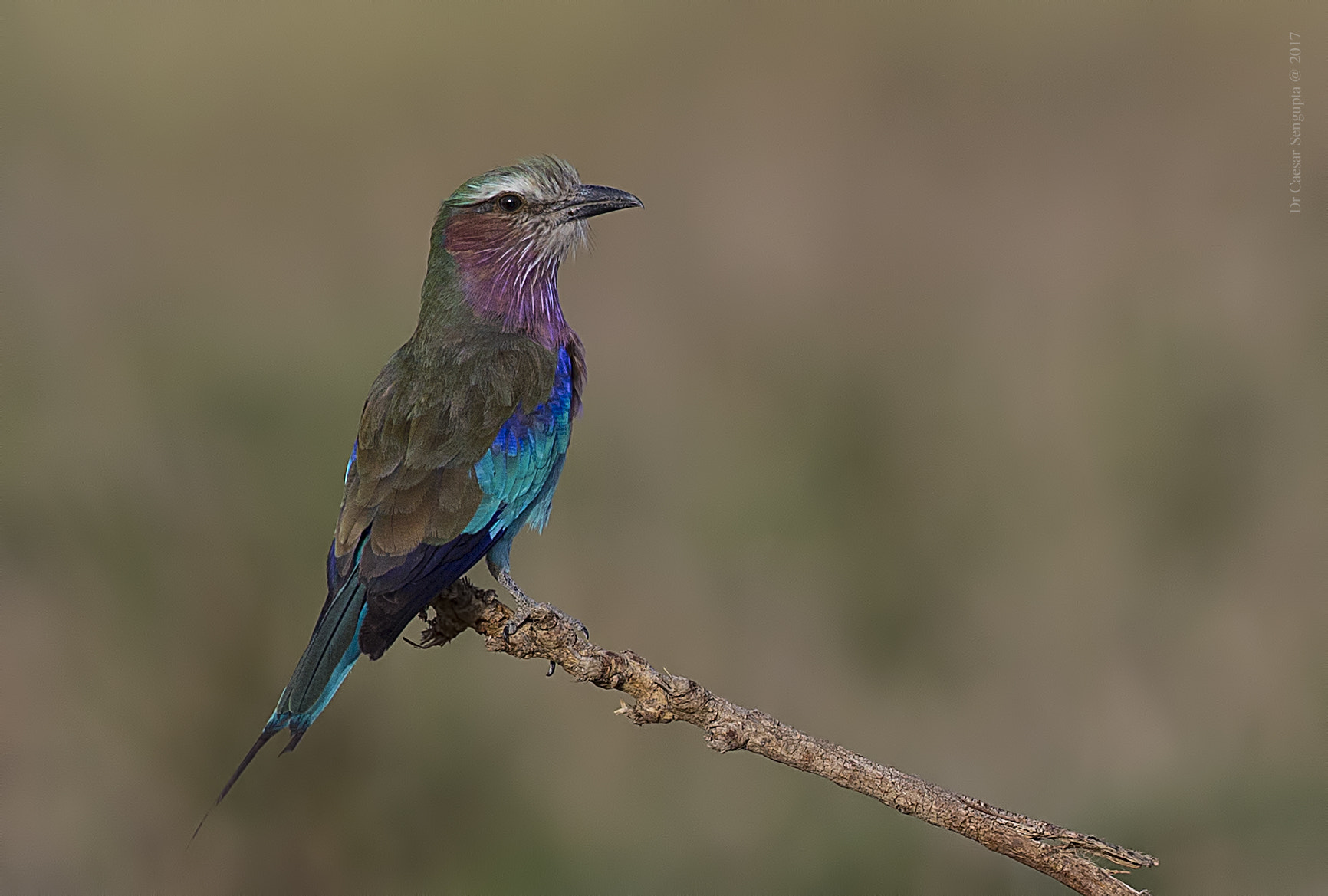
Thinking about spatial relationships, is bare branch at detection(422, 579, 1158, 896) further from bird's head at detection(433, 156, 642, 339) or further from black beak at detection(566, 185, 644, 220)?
black beak at detection(566, 185, 644, 220)

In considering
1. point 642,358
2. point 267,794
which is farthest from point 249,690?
point 642,358

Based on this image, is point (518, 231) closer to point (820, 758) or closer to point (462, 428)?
point (462, 428)

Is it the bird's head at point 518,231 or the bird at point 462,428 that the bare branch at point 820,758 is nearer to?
the bird at point 462,428

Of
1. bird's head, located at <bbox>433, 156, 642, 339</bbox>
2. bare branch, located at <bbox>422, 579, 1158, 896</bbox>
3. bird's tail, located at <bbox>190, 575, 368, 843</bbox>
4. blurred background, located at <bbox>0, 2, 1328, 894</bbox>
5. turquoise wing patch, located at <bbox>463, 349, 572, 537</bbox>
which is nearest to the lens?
bare branch, located at <bbox>422, 579, 1158, 896</bbox>

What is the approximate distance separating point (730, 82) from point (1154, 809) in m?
4.70

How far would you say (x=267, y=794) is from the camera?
446 centimetres

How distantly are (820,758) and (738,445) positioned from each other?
3284mm

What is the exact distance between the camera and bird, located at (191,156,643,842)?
2865 millimetres

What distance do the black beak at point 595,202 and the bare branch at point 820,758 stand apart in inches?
54.3

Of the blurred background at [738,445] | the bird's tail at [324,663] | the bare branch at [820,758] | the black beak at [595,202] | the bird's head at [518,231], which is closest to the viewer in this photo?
the bare branch at [820,758]

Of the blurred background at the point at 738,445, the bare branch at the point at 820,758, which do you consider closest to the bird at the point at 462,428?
the bare branch at the point at 820,758

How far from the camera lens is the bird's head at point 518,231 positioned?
11.7ft

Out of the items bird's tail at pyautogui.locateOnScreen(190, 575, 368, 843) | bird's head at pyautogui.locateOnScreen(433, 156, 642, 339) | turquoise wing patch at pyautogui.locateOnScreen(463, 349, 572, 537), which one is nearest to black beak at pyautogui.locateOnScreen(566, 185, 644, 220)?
bird's head at pyautogui.locateOnScreen(433, 156, 642, 339)

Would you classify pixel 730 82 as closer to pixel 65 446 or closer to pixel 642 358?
pixel 642 358
